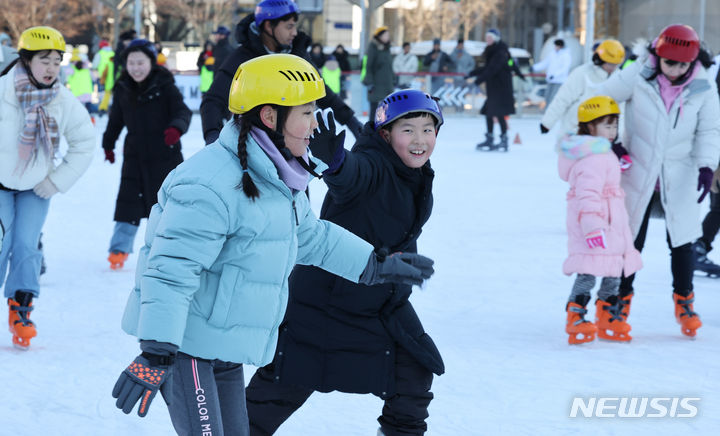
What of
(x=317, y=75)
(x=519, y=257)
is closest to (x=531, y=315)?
(x=519, y=257)

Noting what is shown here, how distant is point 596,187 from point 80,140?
8.08 feet

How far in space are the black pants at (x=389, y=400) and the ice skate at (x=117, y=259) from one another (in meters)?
3.95

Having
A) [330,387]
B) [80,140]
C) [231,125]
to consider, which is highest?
[231,125]

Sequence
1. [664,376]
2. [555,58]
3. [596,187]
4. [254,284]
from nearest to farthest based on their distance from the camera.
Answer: [254,284]
[664,376]
[596,187]
[555,58]

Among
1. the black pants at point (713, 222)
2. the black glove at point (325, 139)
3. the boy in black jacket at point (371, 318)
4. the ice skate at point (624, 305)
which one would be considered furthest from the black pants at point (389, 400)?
the black pants at point (713, 222)

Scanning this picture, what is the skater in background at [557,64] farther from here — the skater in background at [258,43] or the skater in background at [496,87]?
the skater in background at [258,43]

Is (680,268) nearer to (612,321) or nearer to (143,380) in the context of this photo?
(612,321)

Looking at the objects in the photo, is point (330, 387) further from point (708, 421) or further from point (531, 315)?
point (531, 315)

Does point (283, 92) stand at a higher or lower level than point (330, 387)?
higher

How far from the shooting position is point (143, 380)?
2217 millimetres

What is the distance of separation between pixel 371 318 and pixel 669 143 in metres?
2.62

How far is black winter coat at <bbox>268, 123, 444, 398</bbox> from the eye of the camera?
306 centimetres

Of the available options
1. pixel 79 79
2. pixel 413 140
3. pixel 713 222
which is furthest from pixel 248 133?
pixel 79 79

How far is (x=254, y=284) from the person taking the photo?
96.5 inches
